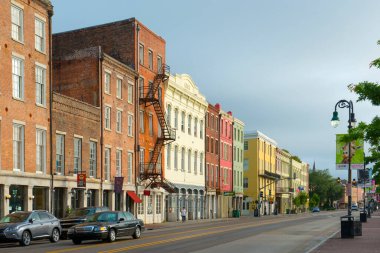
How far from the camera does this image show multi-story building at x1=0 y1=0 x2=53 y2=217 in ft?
116

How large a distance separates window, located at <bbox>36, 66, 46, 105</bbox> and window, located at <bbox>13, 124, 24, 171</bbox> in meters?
2.66

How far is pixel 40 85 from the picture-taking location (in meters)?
39.5

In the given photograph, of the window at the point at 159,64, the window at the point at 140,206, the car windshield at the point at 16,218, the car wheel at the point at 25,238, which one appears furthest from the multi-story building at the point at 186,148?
the car wheel at the point at 25,238

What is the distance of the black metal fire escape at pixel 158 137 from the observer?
180 ft

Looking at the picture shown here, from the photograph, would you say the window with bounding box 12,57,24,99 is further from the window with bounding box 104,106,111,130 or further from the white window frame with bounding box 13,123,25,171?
the window with bounding box 104,106,111,130

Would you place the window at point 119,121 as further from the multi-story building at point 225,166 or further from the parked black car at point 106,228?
the multi-story building at point 225,166

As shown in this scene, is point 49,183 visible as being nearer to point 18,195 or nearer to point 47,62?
point 18,195

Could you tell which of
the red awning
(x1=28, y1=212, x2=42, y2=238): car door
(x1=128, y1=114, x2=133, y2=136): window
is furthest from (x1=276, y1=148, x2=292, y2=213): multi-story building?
(x1=28, y1=212, x2=42, y2=238): car door

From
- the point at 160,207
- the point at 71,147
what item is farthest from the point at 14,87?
the point at 160,207

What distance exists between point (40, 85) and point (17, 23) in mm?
4186

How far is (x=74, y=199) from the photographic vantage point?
43312 mm

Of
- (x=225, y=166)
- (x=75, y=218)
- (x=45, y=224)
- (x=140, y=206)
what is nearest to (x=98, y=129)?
(x=140, y=206)

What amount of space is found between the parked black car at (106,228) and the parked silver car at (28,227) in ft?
4.32

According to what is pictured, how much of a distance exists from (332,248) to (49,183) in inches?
823
